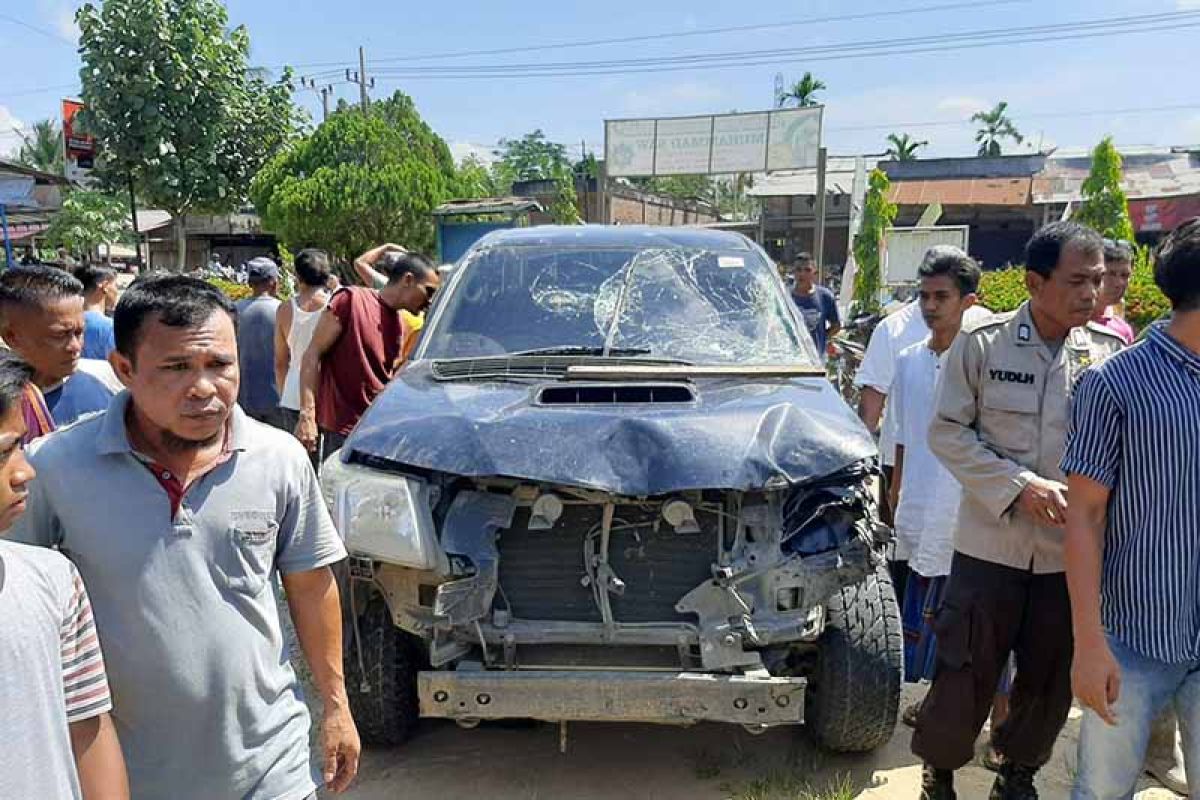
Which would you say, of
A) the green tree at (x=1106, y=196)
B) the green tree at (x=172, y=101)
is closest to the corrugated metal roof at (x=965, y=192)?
the green tree at (x=1106, y=196)

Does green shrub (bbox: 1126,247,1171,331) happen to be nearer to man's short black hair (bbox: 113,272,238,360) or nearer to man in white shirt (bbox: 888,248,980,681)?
man in white shirt (bbox: 888,248,980,681)

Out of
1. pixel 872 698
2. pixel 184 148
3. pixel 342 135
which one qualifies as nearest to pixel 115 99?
pixel 184 148

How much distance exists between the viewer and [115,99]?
14.7 metres

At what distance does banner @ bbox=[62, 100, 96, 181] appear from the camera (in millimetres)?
16902

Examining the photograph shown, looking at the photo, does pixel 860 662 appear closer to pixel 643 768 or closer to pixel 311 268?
pixel 643 768

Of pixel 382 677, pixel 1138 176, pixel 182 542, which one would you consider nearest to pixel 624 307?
pixel 382 677

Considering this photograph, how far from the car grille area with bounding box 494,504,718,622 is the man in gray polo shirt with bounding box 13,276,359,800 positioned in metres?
1.01

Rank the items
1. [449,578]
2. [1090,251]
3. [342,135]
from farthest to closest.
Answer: [342,135], [449,578], [1090,251]

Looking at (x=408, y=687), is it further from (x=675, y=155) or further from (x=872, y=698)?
(x=675, y=155)

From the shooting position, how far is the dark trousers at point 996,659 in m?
2.60

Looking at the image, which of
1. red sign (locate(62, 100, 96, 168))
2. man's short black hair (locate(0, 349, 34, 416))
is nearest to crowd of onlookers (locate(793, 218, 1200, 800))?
man's short black hair (locate(0, 349, 34, 416))

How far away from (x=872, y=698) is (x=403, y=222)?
19212 mm

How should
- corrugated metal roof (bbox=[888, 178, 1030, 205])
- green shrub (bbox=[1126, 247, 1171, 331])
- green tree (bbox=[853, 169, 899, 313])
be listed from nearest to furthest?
1. green shrub (bbox=[1126, 247, 1171, 331])
2. green tree (bbox=[853, 169, 899, 313])
3. corrugated metal roof (bbox=[888, 178, 1030, 205])

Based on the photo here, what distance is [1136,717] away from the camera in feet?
6.91
